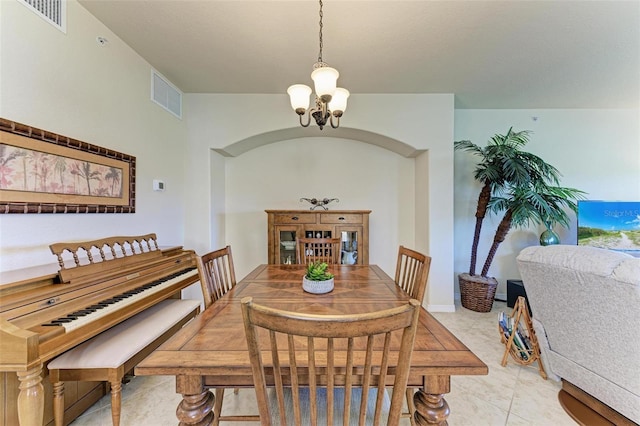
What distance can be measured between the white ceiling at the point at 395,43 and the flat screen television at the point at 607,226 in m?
1.41

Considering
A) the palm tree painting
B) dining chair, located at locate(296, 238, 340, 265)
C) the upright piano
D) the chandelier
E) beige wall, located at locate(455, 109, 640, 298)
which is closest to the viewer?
the upright piano

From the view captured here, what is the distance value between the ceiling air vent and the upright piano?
165 cm

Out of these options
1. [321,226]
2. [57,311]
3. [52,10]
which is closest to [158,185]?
[52,10]

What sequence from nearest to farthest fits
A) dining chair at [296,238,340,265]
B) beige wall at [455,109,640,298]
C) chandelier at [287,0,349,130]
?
chandelier at [287,0,349,130] < dining chair at [296,238,340,265] < beige wall at [455,109,640,298]

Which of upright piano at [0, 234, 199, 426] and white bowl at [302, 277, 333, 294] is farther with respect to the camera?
white bowl at [302, 277, 333, 294]

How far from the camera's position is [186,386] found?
0.86 metres

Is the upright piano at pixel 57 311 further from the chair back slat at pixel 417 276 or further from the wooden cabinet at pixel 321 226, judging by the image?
the chair back slat at pixel 417 276

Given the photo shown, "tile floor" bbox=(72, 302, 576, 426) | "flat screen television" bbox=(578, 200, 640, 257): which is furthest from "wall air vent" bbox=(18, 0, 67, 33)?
"flat screen television" bbox=(578, 200, 640, 257)

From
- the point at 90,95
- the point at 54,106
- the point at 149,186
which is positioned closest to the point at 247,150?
the point at 149,186

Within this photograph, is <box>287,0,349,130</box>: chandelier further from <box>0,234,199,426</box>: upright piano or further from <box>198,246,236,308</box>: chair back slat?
<box>0,234,199,426</box>: upright piano

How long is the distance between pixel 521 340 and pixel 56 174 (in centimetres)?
352

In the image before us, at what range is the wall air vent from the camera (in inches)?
63.1

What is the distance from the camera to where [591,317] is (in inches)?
56.2

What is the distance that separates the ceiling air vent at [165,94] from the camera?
267 centimetres
